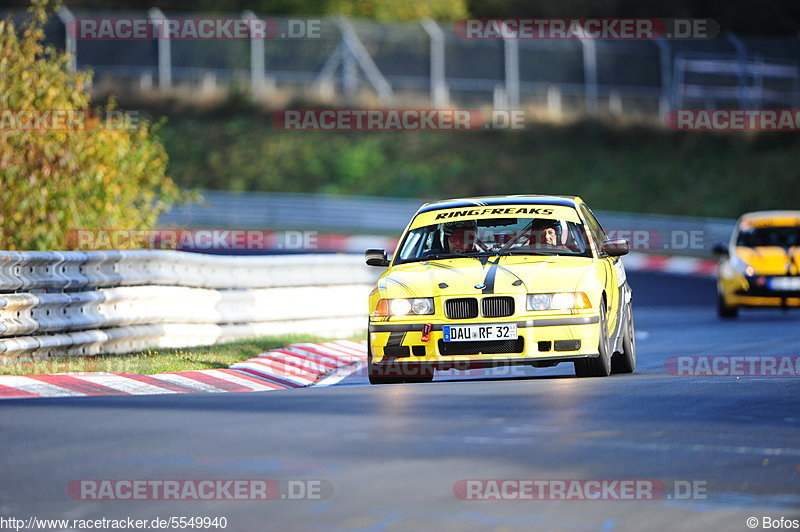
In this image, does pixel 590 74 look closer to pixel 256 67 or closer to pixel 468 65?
pixel 468 65

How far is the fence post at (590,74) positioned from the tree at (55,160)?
2635cm

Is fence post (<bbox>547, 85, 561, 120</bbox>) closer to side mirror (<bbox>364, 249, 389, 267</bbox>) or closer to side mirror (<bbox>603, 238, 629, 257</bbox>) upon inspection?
side mirror (<bbox>364, 249, 389, 267</bbox>)

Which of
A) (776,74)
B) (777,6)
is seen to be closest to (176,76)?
(776,74)

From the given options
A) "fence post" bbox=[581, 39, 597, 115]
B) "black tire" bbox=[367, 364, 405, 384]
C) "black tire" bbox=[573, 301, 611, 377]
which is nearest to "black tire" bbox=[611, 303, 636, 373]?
"black tire" bbox=[573, 301, 611, 377]

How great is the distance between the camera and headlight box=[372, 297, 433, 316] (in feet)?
42.7

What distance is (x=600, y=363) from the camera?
13297 millimetres

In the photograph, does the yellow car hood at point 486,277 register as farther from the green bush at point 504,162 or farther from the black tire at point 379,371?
the green bush at point 504,162

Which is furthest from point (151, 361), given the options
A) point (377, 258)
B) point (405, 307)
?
point (405, 307)

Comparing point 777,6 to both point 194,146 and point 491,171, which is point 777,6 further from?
point 194,146

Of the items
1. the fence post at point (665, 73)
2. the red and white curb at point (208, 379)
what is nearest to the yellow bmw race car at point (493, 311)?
the red and white curb at point (208, 379)

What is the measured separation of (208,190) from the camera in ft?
170

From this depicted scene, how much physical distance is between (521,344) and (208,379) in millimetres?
2653

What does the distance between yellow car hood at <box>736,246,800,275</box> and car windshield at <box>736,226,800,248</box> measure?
46 cm

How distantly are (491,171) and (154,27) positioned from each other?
1147cm
